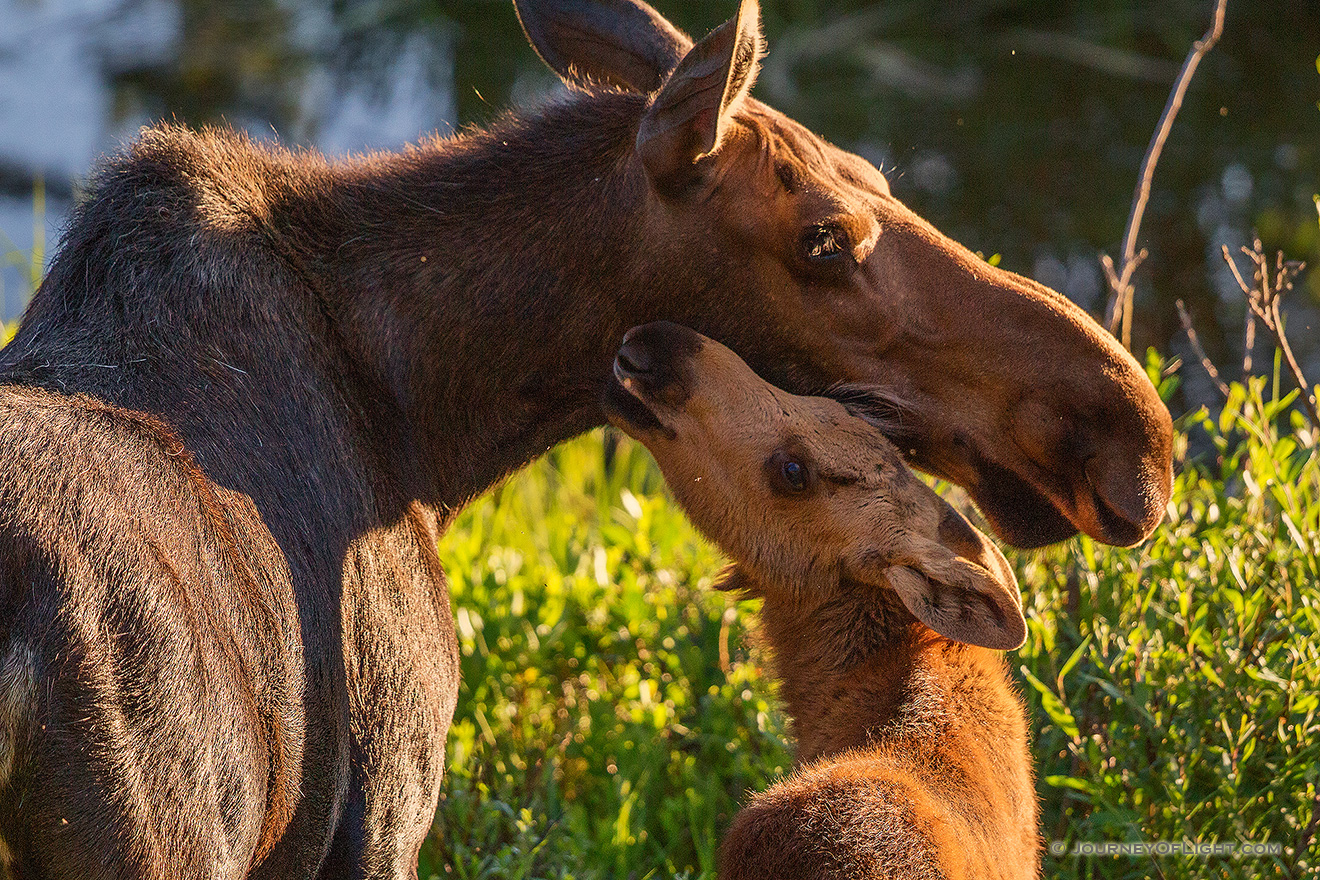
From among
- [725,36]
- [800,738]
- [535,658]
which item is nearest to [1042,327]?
[725,36]

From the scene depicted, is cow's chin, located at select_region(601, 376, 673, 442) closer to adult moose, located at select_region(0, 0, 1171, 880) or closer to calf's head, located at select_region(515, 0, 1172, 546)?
adult moose, located at select_region(0, 0, 1171, 880)

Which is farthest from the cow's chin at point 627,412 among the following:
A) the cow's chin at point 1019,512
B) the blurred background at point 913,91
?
the blurred background at point 913,91

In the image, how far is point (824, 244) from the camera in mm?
2824

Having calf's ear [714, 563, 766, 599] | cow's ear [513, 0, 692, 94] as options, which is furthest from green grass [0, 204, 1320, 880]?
cow's ear [513, 0, 692, 94]

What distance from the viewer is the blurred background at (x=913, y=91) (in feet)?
30.1

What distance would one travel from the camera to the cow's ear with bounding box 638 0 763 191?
99.1 inches

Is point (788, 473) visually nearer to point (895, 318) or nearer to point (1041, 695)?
point (895, 318)

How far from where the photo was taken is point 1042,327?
279 cm

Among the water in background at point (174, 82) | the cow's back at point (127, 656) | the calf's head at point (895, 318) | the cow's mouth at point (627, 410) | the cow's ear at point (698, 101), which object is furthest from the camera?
the water in background at point (174, 82)

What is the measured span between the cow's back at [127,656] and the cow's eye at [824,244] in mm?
1257

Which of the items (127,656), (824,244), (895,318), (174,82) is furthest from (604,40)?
(174,82)

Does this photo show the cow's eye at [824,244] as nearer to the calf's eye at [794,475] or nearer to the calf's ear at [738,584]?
the calf's eye at [794,475]

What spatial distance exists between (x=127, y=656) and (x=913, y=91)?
8933 mm

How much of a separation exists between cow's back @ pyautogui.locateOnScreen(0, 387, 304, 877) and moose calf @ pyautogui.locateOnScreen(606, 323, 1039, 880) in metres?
0.98
